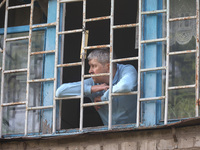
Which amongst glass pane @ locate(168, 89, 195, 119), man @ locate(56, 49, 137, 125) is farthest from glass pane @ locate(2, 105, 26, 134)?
glass pane @ locate(168, 89, 195, 119)

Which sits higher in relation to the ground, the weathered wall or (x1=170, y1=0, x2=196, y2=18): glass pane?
(x1=170, y1=0, x2=196, y2=18): glass pane

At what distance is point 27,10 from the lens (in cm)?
962

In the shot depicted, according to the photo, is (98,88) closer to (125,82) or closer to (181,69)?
(125,82)

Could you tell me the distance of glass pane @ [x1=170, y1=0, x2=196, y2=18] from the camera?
856 centimetres

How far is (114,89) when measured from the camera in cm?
842

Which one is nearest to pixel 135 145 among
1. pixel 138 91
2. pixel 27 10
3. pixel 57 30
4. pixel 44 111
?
pixel 138 91

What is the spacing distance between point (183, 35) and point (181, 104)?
33.6 inches

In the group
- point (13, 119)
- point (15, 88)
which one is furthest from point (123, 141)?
point (15, 88)

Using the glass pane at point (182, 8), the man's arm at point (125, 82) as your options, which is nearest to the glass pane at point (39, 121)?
the man's arm at point (125, 82)

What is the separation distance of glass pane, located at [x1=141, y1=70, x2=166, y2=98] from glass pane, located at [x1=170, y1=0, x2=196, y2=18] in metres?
0.75

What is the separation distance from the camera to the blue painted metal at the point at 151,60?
8.30 m

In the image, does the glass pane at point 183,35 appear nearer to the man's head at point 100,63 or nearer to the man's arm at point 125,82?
the man's arm at point 125,82

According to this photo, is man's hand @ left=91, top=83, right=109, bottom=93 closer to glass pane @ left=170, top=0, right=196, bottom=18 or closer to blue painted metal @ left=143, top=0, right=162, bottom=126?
blue painted metal @ left=143, top=0, right=162, bottom=126

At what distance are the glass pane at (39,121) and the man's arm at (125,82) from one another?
2.36 ft
